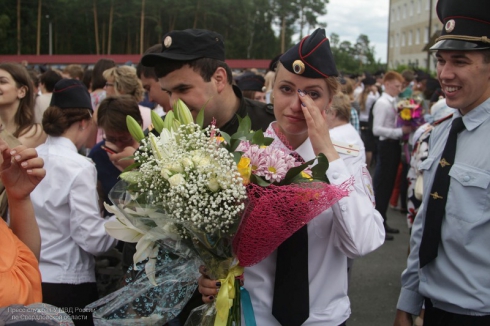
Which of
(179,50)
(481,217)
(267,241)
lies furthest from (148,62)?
(481,217)

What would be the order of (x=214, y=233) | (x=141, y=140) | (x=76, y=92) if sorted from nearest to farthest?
(x=214, y=233) → (x=141, y=140) → (x=76, y=92)

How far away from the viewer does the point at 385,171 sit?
7680 millimetres

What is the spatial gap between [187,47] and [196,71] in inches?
5.4

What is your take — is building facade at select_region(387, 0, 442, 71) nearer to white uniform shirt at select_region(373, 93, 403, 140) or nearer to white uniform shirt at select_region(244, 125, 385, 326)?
white uniform shirt at select_region(373, 93, 403, 140)

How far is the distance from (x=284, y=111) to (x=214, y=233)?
2.07 feet

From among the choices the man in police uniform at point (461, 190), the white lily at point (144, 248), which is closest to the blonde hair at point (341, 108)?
the man in police uniform at point (461, 190)

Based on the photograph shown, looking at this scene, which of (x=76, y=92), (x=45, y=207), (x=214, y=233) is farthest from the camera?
(x=76, y=92)

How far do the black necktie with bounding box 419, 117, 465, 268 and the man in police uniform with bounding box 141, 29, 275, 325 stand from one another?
3.59 feet

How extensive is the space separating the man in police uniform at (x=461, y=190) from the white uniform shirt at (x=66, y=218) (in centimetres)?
186

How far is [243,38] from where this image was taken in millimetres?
56844

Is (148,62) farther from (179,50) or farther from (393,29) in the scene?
(393,29)

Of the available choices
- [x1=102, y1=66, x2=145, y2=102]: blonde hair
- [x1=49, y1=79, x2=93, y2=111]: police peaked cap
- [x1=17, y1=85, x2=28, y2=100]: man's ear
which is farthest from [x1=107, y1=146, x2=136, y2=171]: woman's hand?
[x1=102, y1=66, x2=145, y2=102]: blonde hair

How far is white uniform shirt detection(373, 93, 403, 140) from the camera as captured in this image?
7715mm

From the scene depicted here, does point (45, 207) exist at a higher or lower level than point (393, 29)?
lower
